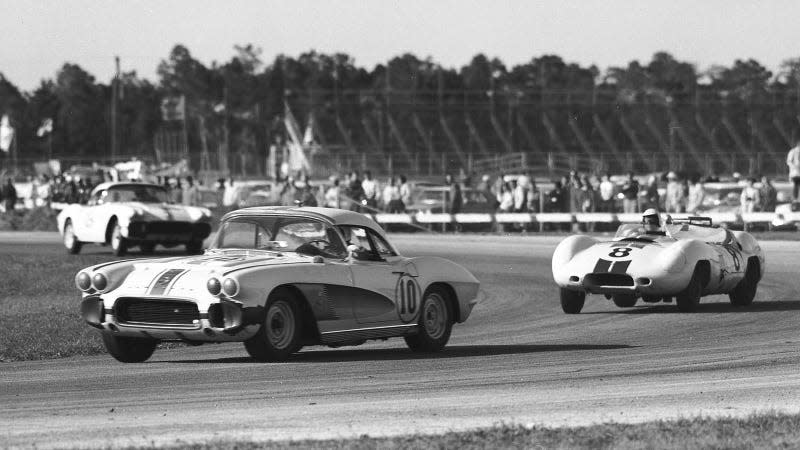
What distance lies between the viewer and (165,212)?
25.2m

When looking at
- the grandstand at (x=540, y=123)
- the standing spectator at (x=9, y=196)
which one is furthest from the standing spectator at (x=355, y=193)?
the grandstand at (x=540, y=123)

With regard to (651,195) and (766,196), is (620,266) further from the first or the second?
(651,195)

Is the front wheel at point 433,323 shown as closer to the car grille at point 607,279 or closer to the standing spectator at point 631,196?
the car grille at point 607,279

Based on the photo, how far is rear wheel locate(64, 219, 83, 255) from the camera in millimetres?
26672

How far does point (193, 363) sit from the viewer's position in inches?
439

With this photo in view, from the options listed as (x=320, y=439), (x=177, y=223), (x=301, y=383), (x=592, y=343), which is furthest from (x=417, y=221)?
(x=320, y=439)

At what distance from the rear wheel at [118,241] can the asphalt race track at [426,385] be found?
451 inches

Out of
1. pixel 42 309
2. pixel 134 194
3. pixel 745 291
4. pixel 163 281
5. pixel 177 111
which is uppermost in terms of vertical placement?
pixel 177 111

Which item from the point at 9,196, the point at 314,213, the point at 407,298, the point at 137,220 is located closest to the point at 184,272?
the point at 314,213

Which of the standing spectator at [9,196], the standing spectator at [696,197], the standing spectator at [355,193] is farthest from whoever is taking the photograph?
the standing spectator at [9,196]

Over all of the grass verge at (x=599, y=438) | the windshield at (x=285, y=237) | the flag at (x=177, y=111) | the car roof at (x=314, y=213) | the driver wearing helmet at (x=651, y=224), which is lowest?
the grass verge at (x=599, y=438)

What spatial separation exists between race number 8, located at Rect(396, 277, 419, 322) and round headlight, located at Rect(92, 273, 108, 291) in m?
2.43

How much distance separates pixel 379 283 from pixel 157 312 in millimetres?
2030

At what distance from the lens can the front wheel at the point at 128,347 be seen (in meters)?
11.1
